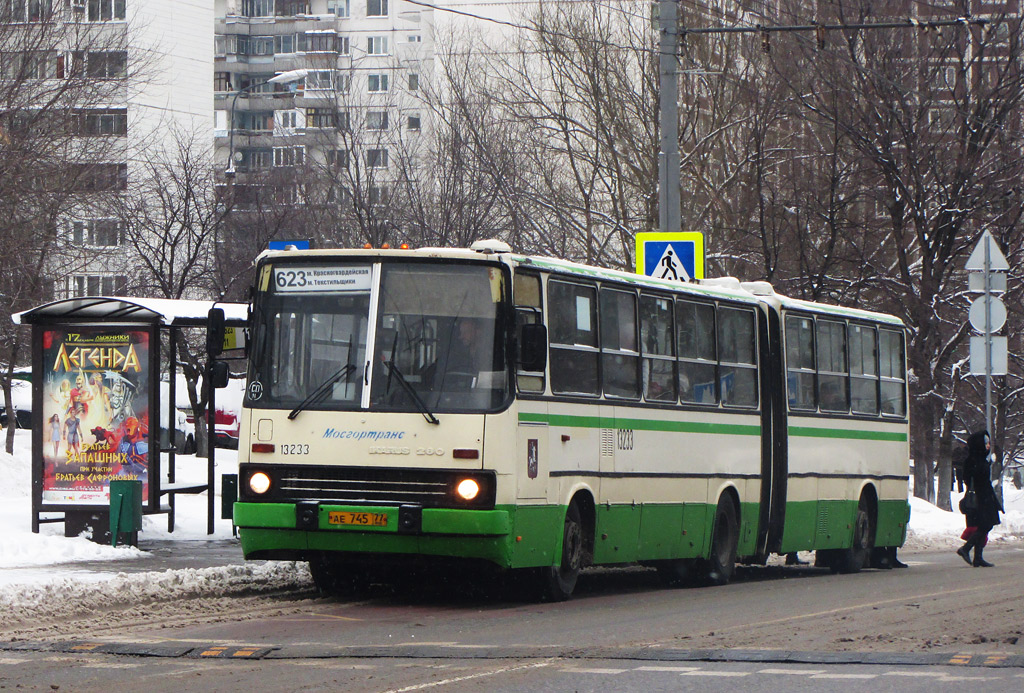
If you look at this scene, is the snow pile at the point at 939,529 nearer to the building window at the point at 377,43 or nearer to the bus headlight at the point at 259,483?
the bus headlight at the point at 259,483

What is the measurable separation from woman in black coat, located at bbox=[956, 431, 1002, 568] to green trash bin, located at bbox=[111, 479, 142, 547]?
31.5 ft

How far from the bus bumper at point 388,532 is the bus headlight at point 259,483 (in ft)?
0.39

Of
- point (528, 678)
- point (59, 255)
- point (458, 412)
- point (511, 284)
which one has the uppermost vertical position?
point (59, 255)

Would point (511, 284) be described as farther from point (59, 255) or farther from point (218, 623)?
point (59, 255)

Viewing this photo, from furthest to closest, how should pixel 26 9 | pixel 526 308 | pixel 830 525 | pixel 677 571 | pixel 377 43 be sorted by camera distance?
1. pixel 377 43
2. pixel 26 9
3. pixel 830 525
4. pixel 677 571
5. pixel 526 308

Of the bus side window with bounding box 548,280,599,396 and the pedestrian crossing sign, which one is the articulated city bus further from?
the pedestrian crossing sign

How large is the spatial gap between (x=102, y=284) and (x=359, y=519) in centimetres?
3005

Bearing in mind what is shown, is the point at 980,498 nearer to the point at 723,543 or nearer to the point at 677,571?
the point at 723,543

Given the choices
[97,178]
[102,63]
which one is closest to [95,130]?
[97,178]

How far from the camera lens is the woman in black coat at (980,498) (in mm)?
20422

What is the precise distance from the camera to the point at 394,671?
9.34 meters

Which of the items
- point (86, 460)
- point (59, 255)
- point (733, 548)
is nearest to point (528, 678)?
point (733, 548)

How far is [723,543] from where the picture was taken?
17.1 m

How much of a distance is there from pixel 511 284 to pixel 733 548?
527cm
